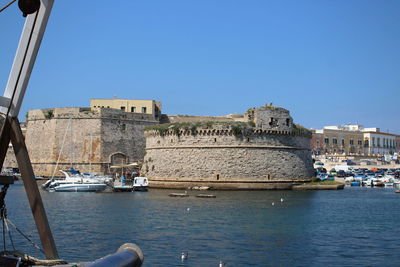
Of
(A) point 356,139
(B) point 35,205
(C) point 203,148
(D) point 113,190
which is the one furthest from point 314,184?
(A) point 356,139

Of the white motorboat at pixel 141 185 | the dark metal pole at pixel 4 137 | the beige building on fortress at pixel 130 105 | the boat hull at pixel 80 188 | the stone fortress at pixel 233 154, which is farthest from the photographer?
the beige building on fortress at pixel 130 105

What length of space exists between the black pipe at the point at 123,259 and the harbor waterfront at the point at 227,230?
12.5 ft

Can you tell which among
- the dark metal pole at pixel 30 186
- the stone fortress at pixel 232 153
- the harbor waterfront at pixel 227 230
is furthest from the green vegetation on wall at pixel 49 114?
the dark metal pole at pixel 30 186

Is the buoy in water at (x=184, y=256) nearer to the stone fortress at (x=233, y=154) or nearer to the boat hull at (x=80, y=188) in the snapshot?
the stone fortress at (x=233, y=154)

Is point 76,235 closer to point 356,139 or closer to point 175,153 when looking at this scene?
point 175,153

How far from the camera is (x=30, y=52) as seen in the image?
4.32m

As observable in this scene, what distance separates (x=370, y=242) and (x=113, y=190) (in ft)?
60.2

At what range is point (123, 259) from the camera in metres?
5.41

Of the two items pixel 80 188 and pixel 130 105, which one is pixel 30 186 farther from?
pixel 130 105

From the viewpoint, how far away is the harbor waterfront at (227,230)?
1040 centimetres

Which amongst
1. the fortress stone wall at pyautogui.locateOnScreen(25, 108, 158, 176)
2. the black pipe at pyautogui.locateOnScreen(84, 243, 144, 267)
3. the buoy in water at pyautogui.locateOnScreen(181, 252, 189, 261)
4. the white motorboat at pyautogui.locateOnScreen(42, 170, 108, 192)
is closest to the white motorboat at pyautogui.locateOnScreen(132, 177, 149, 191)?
the white motorboat at pyautogui.locateOnScreen(42, 170, 108, 192)

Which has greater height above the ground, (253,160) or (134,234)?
(253,160)

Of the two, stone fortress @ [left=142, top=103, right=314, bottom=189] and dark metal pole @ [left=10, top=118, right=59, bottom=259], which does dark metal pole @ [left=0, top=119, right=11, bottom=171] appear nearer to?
dark metal pole @ [left=10, top=118, right=59, bottom=259]

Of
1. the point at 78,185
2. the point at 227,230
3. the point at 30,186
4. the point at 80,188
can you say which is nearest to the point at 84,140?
the point at 78,185
